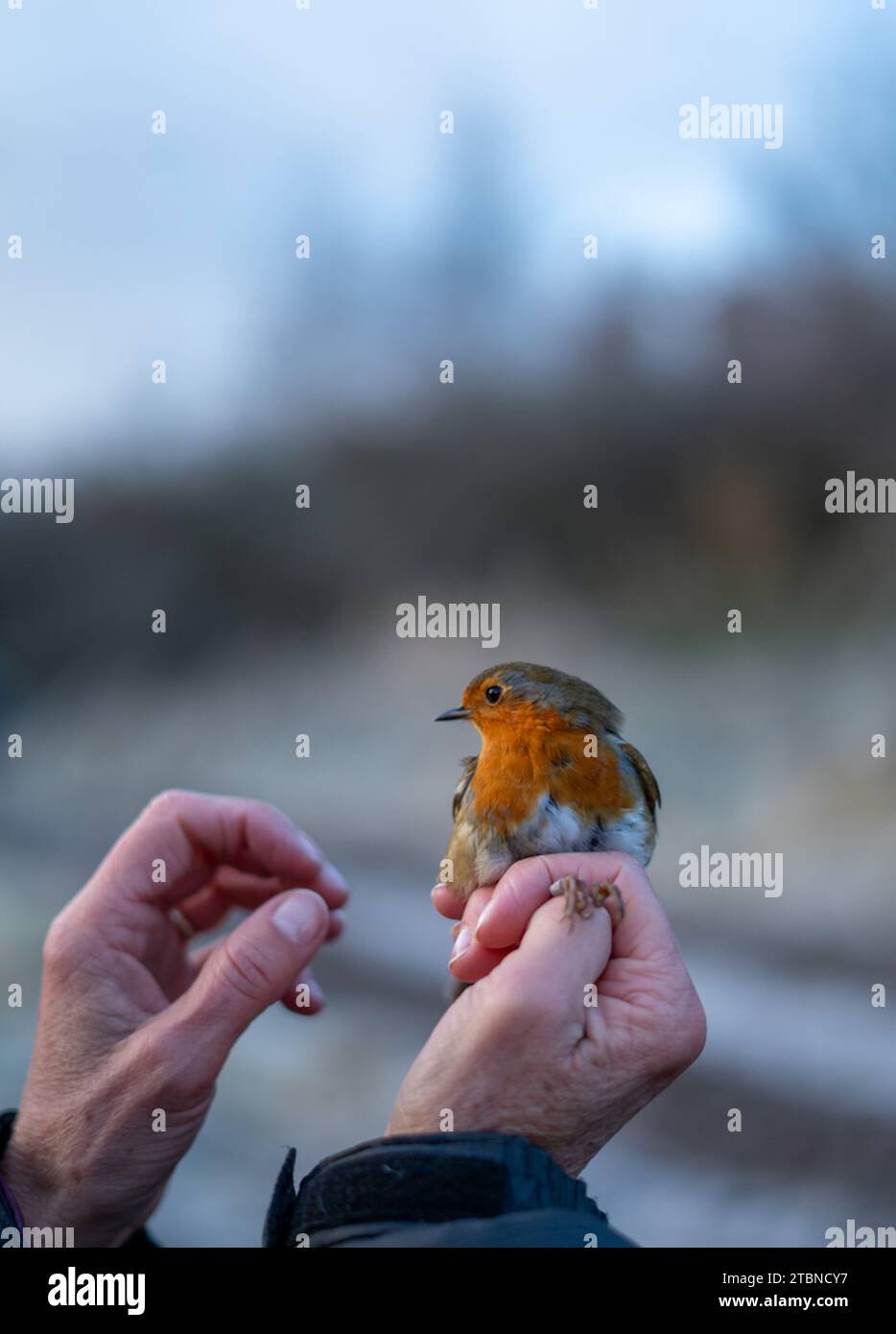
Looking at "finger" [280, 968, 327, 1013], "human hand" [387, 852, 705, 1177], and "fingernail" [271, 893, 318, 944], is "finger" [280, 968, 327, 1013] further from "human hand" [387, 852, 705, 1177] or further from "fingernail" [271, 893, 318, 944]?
"human hand" [387, 852, 705, 1177]

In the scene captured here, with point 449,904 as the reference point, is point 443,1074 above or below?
below

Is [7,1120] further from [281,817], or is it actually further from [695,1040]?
[695,1040]

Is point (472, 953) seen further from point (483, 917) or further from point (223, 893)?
point (223, 893)

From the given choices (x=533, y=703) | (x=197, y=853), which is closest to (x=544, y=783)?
(x=533, y=703)

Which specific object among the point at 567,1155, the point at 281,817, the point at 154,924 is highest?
the point at 281,817

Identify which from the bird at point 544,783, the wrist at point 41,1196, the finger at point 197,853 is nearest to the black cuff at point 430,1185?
the bird at point 544,783

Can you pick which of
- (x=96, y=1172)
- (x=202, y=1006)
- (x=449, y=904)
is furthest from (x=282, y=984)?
(x=96, y=1172)

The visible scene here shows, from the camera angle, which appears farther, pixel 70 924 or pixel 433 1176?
pixel 70 924
